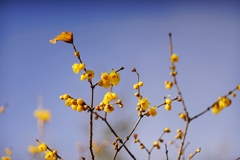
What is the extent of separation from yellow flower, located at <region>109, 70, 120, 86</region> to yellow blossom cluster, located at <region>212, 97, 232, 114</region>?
907mm

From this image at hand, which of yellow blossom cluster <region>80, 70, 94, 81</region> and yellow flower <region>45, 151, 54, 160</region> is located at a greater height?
yellow blossom cluster <region>80, 70, 94, 81</region>

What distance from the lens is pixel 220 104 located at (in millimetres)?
1686

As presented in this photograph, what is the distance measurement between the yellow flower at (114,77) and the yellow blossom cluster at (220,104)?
91 cm

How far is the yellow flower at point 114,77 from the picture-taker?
7.04 ft

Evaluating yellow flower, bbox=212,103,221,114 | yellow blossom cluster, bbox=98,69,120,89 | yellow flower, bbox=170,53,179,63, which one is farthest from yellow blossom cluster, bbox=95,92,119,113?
yellow flower, bbox=212,103,221,114

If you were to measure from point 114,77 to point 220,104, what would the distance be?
0.95m

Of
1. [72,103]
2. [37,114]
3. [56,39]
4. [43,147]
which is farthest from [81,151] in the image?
[56,39]

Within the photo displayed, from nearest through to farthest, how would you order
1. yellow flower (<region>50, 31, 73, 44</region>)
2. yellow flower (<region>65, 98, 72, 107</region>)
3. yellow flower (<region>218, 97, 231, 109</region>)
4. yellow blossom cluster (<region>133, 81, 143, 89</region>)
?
yellow flower (<region>218, 97, 231, 109</region>) < yellow flower (<region>50, 31, 73, 44</region>) < yellow flower (<region>65, 98, 72, 107</region>) < yellow blossom cluster (<region>133, 81, 143, 89</region>)

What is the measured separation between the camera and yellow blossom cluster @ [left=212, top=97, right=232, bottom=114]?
168 cm

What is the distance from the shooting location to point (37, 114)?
610 centimetres

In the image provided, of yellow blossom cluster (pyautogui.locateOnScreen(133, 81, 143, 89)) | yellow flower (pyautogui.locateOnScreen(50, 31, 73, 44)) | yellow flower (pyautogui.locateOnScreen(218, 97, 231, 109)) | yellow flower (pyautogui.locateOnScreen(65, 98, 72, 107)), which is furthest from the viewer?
yellow blossom cluster (pyautogui.locateOnScreen(133, 81, 143, 89))

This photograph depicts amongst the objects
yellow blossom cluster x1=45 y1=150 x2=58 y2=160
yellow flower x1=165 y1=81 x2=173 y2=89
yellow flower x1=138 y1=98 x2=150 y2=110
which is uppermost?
yellow flower x1=138 y1=98 x2=150 y2=110

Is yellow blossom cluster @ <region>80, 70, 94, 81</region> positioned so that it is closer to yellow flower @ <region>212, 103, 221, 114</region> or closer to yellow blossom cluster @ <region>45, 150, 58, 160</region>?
yellow blossom cluster @ <region>45, 150, 58, 160</region>

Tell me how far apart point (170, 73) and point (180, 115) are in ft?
1.08
